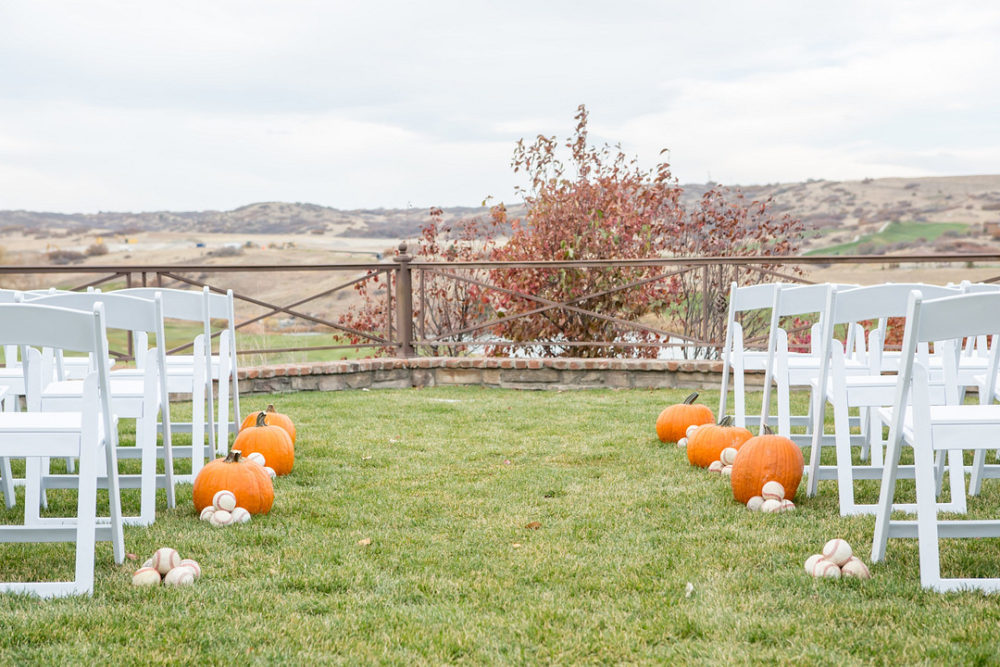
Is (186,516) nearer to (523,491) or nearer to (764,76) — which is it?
(523,491)

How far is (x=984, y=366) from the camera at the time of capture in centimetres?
465

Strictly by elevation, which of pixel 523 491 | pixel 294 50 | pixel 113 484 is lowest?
pixel 523 491

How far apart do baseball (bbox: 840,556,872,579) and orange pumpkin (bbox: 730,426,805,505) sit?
3.02 feet

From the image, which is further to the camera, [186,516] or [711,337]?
[711,337]

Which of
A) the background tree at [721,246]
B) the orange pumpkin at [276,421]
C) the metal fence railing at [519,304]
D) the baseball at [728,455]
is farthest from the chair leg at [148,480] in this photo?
the background tree at [721,246]

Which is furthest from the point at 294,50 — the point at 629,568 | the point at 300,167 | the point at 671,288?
the point at 300,167

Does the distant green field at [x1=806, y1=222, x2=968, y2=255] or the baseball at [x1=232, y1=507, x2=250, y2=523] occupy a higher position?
the distant green field at [x1=806, y1=222, x2=968, y2=255]

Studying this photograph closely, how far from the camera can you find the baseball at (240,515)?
359 centimetres

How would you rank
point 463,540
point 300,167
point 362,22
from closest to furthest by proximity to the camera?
1. point 463,540
2. point 362,22
3. point 300,167

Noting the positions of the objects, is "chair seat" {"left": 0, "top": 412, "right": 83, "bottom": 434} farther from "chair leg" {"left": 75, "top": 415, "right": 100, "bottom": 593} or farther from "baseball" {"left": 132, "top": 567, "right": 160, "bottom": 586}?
"baseball" {"left": 132, "top": 567, "right": 160, "bottom": 586}

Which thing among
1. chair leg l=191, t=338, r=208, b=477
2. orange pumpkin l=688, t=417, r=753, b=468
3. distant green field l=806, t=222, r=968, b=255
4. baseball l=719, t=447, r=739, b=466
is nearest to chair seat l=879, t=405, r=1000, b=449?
baseball l=719, t=447, r=739, b=466

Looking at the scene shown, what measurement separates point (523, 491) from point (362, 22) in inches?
316

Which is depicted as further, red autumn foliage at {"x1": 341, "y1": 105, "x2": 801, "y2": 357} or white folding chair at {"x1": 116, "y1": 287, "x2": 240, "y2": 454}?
red autumn foliage at {"x1": 341, "y1": 105, "x2": 801, "y2": 357}

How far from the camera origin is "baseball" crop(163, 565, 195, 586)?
2.84 metres
